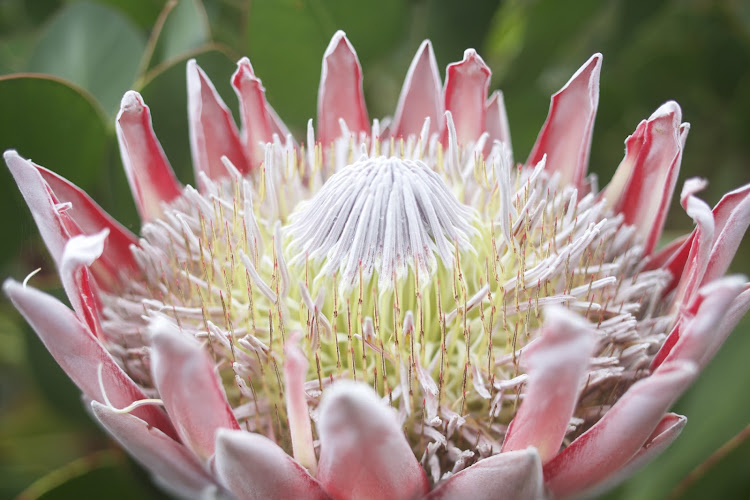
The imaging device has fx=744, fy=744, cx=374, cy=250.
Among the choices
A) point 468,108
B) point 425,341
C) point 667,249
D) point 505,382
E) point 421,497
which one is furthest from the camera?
point 468,108

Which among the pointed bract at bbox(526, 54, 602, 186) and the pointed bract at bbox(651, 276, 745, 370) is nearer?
the pointed bract at bbox(651, 276, 745, 370)

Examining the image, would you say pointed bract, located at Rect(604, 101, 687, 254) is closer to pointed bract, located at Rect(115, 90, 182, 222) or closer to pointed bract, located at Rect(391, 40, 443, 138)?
pointed bract, located at Rect(391, 40, 443, 138)

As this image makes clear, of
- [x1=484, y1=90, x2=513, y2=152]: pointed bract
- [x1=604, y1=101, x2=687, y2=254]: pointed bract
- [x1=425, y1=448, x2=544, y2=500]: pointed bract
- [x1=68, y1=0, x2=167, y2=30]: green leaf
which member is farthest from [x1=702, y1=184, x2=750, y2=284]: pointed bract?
[x1=68, y1=0, x2=167, y2=30]: green leaf

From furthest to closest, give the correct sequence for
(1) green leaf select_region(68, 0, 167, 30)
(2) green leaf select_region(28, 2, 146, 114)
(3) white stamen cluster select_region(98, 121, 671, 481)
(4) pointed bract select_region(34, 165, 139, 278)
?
(1) green leaf select_region(68, 0, 167, 30), (2) green leaf select_region(28, 2, 146, 114), (4) pointed bract select_region(34, 165, 139, 278), (3) white stamen cluster select_region(98, 121, 671, 481)

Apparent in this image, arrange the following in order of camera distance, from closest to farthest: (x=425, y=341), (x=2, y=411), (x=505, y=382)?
(x=505, y=382) < (x=425, y=341) < (x=2, y=411)

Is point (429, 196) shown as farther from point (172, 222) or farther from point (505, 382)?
point (172, 222)

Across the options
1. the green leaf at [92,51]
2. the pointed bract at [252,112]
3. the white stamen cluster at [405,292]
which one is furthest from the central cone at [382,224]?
the green leaf at [92,51]

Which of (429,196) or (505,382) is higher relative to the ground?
(429,196)

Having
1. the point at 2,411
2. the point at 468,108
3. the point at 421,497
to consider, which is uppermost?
the point at 468,108

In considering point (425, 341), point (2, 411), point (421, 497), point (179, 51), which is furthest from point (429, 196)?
point (2, 411)
